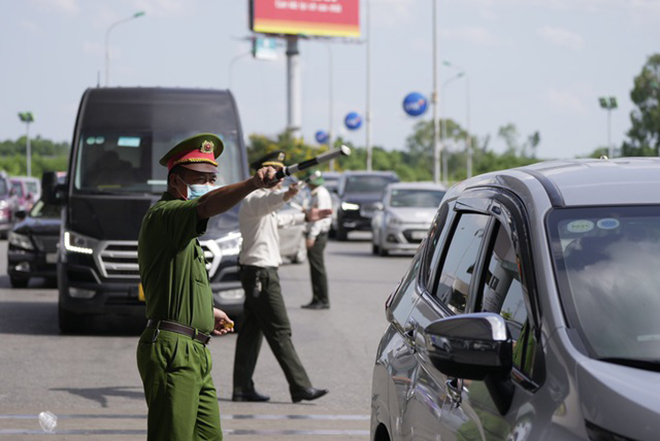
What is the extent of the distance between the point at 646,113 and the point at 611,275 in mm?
96997

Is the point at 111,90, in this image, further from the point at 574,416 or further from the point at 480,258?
the point at 574,416

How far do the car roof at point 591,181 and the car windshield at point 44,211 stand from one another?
16134 millimetres

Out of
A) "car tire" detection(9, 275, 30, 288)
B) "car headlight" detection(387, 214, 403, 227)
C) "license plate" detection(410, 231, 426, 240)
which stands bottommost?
"license plate" detection(410, 231, 426, 240)

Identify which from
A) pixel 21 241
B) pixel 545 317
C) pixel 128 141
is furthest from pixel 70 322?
pixel 545 317

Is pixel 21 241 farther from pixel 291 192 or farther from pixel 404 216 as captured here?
pixel 404 216

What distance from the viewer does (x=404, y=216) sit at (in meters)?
27.7

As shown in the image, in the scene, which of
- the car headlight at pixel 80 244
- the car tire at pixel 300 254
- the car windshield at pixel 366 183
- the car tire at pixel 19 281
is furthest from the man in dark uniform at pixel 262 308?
the car windshield at pixel 366 183

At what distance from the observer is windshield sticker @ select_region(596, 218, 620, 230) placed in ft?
11.8

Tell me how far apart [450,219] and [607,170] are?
83 cm

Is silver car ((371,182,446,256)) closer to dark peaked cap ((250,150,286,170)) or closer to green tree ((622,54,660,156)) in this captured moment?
dark peaked cap ((250,150,286,170))

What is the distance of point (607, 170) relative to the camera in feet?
13.1

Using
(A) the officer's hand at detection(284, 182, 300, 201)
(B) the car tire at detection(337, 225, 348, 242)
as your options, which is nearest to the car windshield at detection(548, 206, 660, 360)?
(A) the officer's hand at detection(284, 182, 300, 201)

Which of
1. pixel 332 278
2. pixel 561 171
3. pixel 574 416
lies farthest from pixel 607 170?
pixel 332 278

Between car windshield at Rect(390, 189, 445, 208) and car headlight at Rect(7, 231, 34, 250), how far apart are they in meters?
11.5
